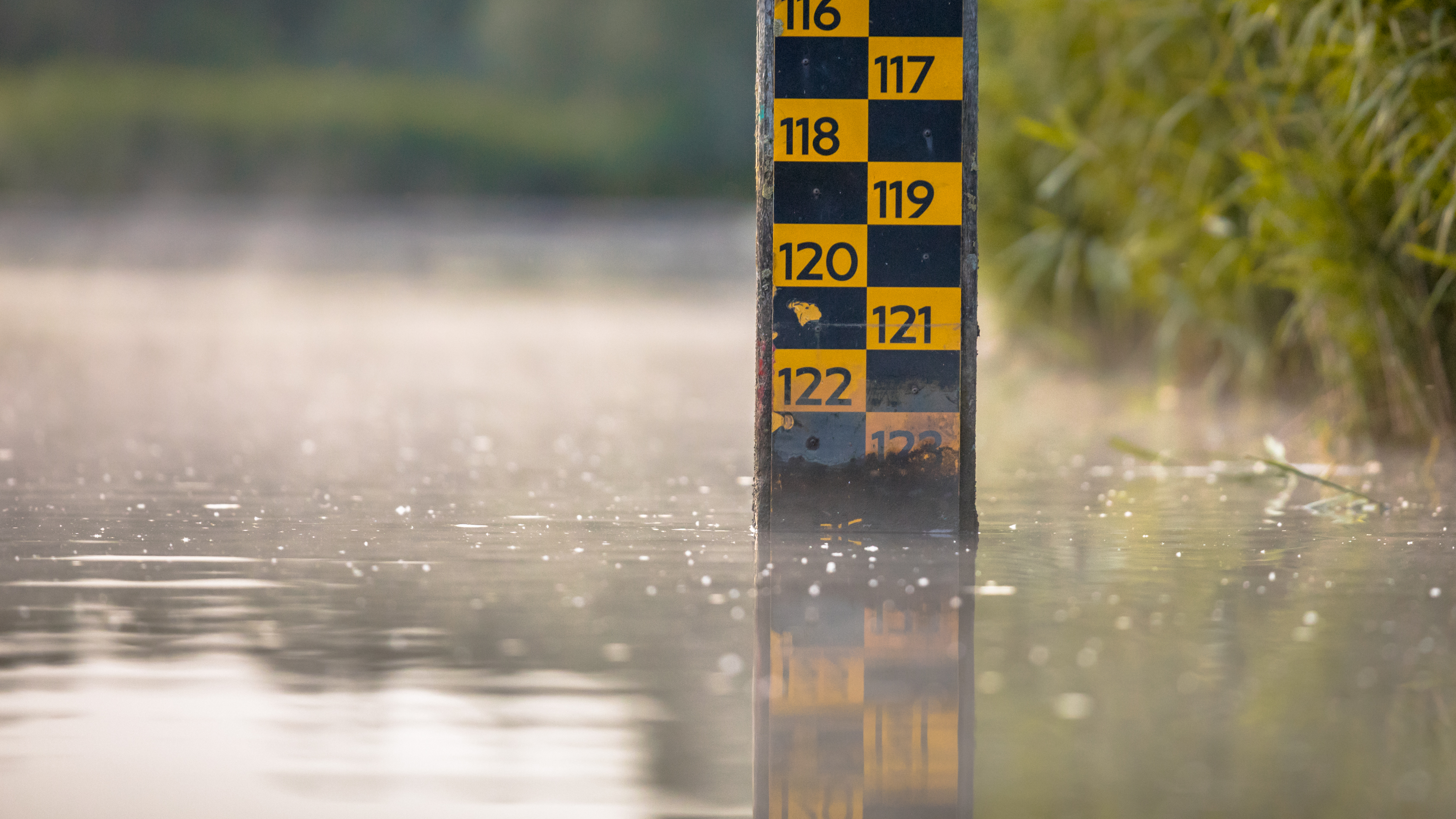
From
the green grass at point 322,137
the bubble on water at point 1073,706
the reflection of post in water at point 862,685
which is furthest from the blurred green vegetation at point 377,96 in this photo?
the bubble on water at point 1073,706

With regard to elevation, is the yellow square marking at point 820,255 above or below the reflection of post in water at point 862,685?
above

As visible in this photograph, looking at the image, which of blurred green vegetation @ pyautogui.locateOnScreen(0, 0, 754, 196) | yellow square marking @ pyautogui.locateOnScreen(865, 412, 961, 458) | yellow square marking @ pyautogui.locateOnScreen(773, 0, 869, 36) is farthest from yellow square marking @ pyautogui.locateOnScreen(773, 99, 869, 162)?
blurred green vegetation @ pyautogui.locateOnScreen(0, 0, 754, 196)

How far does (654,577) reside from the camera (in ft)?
10.2

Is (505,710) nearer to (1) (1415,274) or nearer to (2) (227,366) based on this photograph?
(1) (1415,274)

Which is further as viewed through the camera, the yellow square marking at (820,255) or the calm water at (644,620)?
the yellow square marking at (820,255)

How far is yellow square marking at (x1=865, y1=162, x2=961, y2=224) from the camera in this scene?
12.1ft

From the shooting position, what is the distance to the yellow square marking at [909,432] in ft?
12.1

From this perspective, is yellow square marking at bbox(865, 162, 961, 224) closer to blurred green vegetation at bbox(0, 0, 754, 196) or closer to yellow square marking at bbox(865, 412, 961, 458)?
yellow square marking at bbox(865, 412, 961, 458)

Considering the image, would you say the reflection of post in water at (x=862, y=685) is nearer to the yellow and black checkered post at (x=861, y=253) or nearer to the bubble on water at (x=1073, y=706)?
the bubble on water at (x=1073, y=706)

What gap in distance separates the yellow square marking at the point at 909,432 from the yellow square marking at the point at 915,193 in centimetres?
37

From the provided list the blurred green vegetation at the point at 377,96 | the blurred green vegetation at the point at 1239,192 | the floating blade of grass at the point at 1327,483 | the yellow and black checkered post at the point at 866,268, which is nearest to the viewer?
the yellow and black checkered post at the point at 866,268

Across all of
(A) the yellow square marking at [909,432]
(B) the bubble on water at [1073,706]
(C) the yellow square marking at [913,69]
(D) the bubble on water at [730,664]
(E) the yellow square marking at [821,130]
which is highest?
(C) the yellow square marking at [913,69]

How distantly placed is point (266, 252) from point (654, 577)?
15098mm

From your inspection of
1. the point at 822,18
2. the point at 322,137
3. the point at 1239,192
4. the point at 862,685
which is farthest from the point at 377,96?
the point at 862,685
